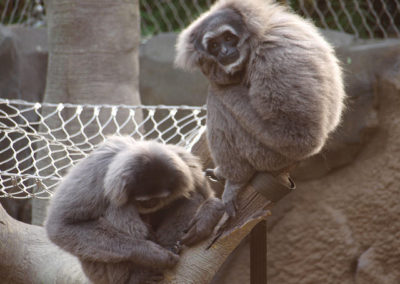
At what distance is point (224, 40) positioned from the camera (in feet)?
11.6

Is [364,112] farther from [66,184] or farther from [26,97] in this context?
[26,97]

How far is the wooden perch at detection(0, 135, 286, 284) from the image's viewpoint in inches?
126

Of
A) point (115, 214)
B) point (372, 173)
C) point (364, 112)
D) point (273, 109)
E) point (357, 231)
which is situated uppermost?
point (273, 109)

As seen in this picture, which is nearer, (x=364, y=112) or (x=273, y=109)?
(x=273, y=109)

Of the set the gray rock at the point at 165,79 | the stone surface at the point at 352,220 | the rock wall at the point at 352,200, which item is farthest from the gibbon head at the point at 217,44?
the gray rock at the point at 165,79

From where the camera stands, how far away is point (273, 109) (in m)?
3.28

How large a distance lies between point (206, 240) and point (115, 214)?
2.07 feet

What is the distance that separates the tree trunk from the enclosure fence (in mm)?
1113

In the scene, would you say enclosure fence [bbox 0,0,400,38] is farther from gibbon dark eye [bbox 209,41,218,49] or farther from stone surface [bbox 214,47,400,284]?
gibbon dark eye [bbox 209,41,218,49]

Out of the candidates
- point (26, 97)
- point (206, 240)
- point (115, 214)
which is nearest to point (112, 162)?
point (115, 214)

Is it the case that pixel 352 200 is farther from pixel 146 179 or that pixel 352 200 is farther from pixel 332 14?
pixel 146 179

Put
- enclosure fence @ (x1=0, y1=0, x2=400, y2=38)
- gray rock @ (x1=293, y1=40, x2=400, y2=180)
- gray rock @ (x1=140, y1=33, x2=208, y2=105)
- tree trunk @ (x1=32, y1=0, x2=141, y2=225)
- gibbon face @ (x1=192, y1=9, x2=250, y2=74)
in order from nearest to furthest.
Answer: gibbon face @ (x1=192, y1=9, x2=250, y2=74), gray rock @ (x1=293, y1=40, x2=400, y2=180), tree trunk @ (x1=32, y1=0, x2=141, y2=225), enclosure fence @ (x1=0, y1=0, x2=400, y2=38), gray rock @ (x1=140, y1=33, x2=208, y2=105)

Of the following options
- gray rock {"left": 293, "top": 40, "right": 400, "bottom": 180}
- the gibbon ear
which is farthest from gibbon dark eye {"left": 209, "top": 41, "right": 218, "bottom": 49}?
gray rock {"left": 293, "top": 40, "right": 400, "bottom": 180}

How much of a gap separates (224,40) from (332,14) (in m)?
3.24
